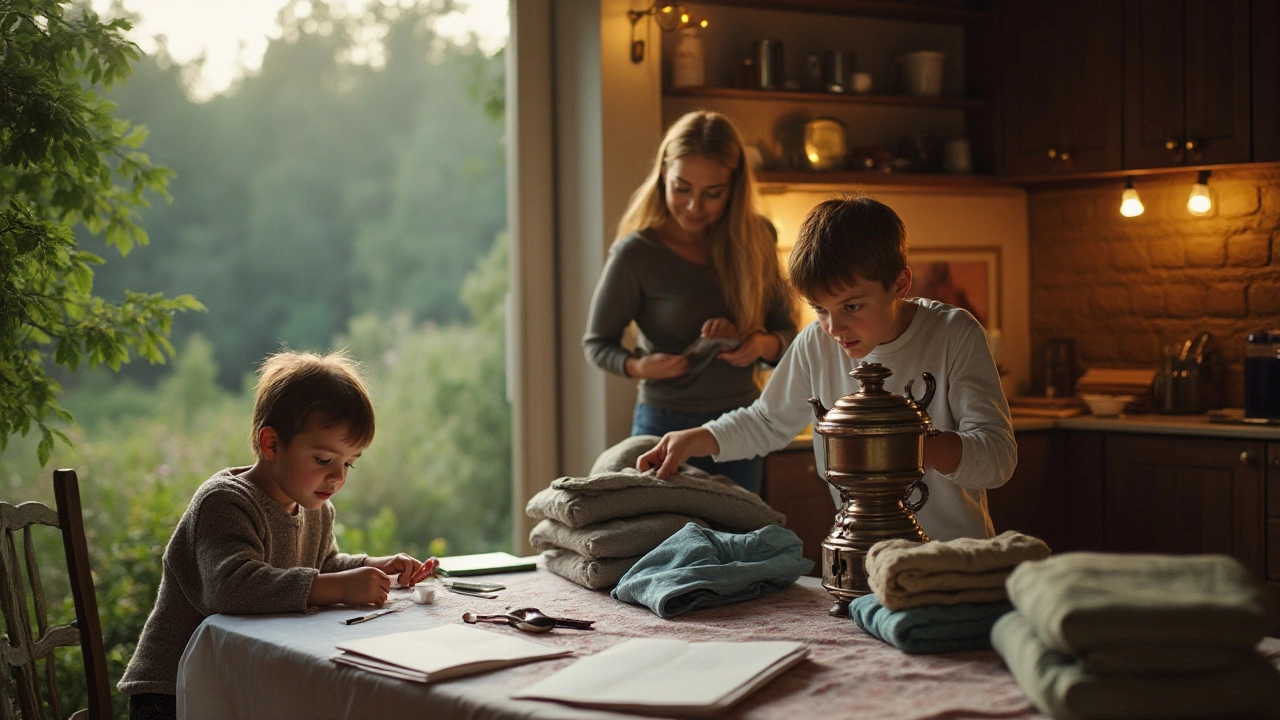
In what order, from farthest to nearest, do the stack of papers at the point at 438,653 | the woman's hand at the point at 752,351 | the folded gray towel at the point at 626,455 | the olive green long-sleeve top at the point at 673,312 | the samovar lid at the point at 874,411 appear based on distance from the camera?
1. the olive green long-sleeve top at the point at 673,312
2. the woman's hand at the point at 752,351
3. the folded gray towel at the point at 626,455
4. the samovar lid at the point at 874,411
5. the stack of papers at the point at 438,653

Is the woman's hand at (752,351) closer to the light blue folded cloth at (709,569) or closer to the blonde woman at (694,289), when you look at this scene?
the blonde woman at (694,289)

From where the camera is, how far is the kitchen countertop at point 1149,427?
3.45 meters

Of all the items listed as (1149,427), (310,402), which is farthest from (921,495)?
(1149,427)

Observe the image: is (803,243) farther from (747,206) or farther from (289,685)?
(747,206)

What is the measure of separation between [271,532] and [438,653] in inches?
20.6

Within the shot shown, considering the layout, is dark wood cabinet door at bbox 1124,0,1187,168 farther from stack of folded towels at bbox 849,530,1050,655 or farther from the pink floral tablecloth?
stack of folded towels at bbox 849,530,1050,655

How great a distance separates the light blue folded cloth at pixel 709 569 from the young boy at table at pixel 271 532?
0.39m

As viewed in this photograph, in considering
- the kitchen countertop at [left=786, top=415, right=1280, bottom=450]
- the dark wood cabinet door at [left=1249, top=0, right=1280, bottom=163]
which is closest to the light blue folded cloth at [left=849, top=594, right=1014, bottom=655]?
the kitchen countertop at [left=786, top=415, right=1280, bottom=450]

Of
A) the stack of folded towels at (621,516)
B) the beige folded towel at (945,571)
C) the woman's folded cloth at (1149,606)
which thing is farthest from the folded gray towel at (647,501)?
the woman's folded cloth at (1149,606)

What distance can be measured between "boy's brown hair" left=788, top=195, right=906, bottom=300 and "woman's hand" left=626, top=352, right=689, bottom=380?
1.18 metres

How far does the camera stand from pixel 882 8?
4051mm

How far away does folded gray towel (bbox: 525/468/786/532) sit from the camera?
6.18 feet

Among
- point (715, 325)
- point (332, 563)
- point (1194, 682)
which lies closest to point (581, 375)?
point (715, 325)

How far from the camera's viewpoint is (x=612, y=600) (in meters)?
1.75
